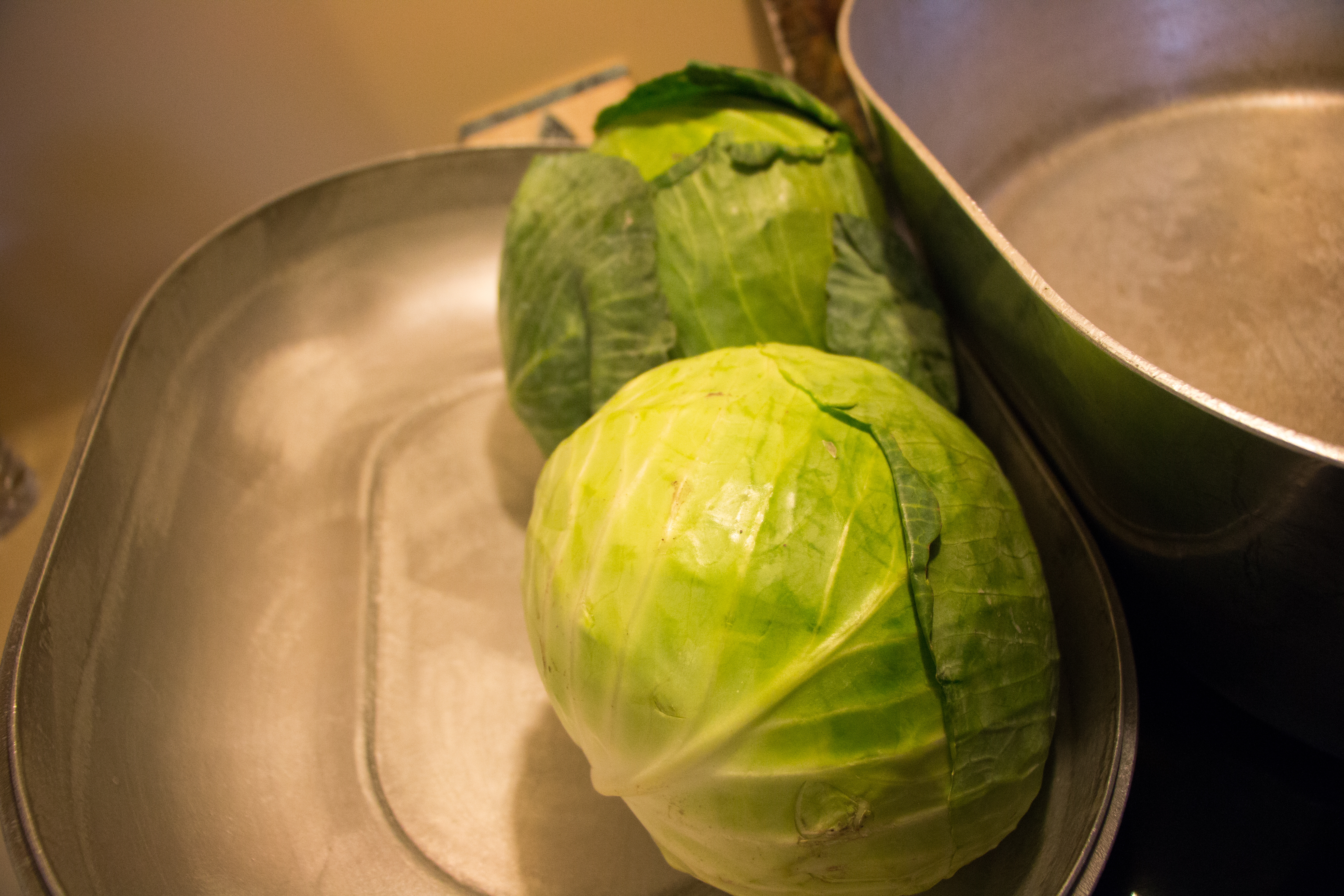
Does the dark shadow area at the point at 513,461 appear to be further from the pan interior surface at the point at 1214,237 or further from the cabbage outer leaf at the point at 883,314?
the pan interior surface at the point at 1214,237

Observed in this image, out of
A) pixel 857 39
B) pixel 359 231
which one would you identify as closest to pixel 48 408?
pixel 359 231

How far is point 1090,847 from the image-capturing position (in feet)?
2.48

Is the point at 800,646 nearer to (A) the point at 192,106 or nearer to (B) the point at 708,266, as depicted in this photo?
(B) the point at 708,266

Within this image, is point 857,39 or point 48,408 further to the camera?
point 48,408

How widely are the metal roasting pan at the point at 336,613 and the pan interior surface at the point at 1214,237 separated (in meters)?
0.40

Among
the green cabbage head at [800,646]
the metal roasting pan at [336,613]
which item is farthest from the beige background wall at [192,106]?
the green cabbage head at [800,646]

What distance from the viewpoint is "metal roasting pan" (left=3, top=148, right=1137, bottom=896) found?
958 millimetres

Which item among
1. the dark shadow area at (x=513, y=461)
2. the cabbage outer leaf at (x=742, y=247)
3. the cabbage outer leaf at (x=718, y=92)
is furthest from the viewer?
the dark shadow area at (x=513, y=461)

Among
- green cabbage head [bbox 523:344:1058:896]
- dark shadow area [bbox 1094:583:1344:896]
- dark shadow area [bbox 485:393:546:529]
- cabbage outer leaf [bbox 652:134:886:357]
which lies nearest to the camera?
green cabbage head [bbox 523:344:1058:896]

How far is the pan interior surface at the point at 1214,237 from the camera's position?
3.95ft

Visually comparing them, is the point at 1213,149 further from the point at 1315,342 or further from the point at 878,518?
the point at 878,518

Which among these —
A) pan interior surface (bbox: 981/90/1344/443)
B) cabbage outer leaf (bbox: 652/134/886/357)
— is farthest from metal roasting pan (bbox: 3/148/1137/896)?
pan interior surface (bbox: 981/90/1344/443)

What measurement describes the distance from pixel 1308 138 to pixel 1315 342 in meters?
0.50

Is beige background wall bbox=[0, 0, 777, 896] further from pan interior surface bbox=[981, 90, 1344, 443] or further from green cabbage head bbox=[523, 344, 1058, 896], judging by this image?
green cabbage head bbox=[523, 344, 1058, 896]
